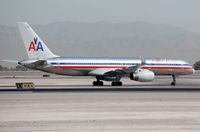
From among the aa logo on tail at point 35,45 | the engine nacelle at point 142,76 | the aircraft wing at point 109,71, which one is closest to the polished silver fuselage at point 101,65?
the aircraft wing at point 109,71

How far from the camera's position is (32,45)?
5788 cm

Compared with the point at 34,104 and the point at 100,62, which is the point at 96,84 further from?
the point at 34,104

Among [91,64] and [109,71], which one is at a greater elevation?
[91,64]

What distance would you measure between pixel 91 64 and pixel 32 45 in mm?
8227

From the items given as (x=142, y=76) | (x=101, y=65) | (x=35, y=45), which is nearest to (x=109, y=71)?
(x=101, y=65)

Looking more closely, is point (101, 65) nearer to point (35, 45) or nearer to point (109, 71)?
point (109, 71)

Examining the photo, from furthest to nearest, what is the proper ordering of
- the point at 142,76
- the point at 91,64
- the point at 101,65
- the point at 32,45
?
the point at 32,45 < the point at 101,65 < the point at 91,64 < the point at 142,76

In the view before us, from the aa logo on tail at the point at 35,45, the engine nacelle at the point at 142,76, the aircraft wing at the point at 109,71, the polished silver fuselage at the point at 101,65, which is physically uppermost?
the aa logo on tail at the point at 35,45

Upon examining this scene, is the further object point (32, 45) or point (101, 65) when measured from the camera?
point (32, 45)

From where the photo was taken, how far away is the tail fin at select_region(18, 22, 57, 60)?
5741 cm

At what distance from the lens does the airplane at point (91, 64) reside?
182 ft

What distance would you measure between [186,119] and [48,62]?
36894 millimetres

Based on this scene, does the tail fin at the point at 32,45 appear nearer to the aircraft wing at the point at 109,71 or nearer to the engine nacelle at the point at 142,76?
the aircraft wing at the point at 109,71

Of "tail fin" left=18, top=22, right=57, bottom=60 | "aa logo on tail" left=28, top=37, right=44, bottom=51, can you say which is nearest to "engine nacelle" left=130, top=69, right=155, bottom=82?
"tail fin" left=18, top=22, right=57, bottom=60
